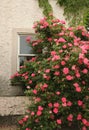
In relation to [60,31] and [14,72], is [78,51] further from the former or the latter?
[14,72]

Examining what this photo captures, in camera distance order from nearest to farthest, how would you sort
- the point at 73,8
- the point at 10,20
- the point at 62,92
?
the point at 62,92
the point at 10,20
the point at 73,8

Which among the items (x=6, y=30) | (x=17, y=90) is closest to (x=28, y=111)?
(x=17, y=90)

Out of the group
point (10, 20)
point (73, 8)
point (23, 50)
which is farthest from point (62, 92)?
point (73, 8)

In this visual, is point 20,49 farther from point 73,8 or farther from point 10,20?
point 73,8

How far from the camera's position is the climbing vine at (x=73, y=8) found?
891 centimetres

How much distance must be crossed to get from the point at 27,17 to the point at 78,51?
115 inches

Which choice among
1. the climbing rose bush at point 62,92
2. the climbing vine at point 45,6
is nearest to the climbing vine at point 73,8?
the climbing vine at point 45,6

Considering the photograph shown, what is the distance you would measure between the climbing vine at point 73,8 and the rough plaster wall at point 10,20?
5.8 inches

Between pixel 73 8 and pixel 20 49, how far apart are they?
1922 mm

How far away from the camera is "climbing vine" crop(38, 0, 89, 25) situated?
351 inches

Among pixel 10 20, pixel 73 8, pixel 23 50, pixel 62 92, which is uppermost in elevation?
pixel 73 8

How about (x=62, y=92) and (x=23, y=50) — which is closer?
(x=62, y=92)

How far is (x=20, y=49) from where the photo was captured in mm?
8820

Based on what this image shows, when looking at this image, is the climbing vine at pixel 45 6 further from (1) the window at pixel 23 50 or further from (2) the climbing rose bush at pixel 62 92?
(2) the climbing rose bush at pixel 62 92
